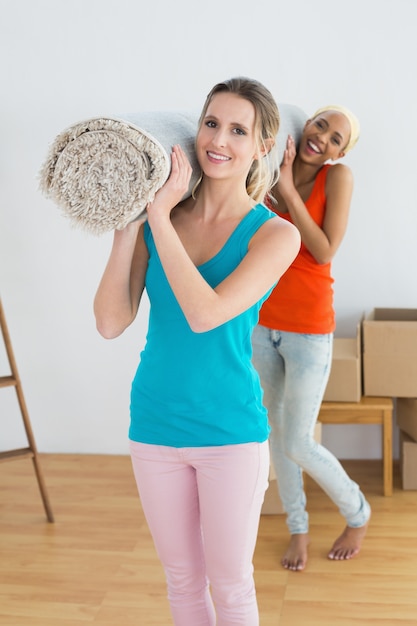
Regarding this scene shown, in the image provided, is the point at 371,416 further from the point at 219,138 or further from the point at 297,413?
the point at 219,138

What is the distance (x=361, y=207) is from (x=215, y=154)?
198 centimetres

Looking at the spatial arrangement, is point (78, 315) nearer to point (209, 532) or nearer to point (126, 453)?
point (126, 453)

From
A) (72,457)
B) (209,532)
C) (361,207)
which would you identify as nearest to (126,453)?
(72,457)

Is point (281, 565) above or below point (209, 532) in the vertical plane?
below

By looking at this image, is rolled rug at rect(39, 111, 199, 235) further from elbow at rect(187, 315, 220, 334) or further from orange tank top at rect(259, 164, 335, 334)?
orange tank top at rect(259, 164, 335, 334)

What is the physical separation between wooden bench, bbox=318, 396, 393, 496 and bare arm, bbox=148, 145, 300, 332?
5.82 feet

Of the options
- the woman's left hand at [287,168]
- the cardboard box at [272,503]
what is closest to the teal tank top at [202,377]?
the woman's left hand at [287,168]

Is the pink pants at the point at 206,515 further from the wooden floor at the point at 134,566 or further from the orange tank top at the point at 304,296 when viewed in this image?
the orange tank top at the point at 304,296

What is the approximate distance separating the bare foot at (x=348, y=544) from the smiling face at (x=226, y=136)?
5.22 feet

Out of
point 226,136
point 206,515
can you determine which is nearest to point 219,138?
point 226,136

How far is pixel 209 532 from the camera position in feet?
5.54

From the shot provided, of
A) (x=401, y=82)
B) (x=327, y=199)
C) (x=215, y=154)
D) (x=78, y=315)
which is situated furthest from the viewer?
(x=78, y=315)

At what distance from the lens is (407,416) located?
3.38 m

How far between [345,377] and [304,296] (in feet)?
2.48
